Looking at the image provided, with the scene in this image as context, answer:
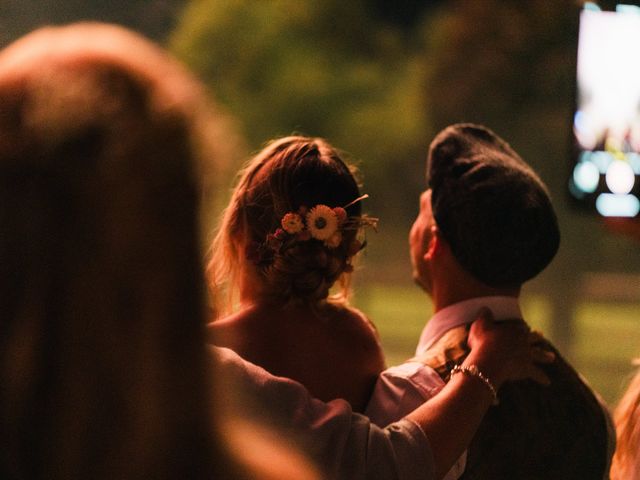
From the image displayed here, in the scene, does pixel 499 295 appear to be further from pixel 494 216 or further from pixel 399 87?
pixel 399 87

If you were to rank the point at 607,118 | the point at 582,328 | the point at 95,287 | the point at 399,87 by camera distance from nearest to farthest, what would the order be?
1. the point at 95,287
2. the point at 607,118
3. the point at 399,87
4. the point at 582,328

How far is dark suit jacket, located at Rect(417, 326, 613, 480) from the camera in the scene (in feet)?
4.60

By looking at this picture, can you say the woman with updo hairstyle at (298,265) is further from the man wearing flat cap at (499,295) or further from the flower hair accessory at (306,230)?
the man wearing flat cap at (499,295)

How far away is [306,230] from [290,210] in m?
0.05

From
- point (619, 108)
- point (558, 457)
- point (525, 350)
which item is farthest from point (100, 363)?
point (619, 108)

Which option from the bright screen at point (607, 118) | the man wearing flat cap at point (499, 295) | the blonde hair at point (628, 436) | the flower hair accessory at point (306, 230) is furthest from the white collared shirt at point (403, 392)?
the bright screen at point (607, 118)

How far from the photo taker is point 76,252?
1.85ft

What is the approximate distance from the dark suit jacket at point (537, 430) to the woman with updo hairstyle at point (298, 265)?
0.17 metres

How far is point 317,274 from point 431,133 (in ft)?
14.3

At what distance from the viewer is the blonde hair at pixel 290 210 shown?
4.19 ft

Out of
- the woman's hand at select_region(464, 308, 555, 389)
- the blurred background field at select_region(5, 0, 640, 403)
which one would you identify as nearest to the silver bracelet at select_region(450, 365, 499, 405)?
the woman's hand at select_region(464, 308, 555, 389)

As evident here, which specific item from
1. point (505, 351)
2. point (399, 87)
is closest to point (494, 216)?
point (505, 351)

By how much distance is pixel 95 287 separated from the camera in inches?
22.2

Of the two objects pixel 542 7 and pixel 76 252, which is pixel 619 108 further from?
pixel 542 7
